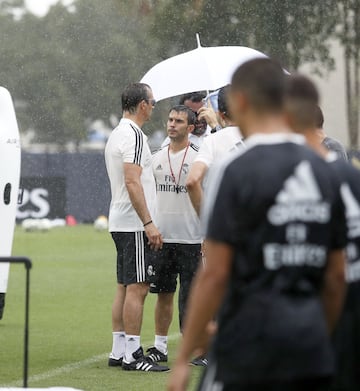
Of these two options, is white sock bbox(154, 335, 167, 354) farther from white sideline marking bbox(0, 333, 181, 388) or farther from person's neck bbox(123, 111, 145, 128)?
person's neck bbox(123, 111, 145, 128)

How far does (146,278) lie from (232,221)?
5.07m

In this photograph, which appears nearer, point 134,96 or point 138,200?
point 138,200

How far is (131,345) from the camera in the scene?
29.7 ft

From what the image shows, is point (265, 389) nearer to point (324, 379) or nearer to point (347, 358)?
point (324, 379)

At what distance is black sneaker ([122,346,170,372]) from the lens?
9023 millimetres

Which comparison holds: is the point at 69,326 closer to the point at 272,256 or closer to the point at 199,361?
the point at 199,361

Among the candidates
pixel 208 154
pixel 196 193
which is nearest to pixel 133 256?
pixel 196 193

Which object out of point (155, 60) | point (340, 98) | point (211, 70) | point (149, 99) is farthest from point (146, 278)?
point (340, 98)

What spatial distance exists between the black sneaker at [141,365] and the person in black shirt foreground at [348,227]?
432cm

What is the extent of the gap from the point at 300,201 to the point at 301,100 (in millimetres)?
583

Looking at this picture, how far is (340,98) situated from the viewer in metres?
46.8

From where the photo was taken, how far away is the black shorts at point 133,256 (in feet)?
29.6

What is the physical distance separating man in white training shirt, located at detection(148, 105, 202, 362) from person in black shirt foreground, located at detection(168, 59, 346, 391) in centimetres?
513

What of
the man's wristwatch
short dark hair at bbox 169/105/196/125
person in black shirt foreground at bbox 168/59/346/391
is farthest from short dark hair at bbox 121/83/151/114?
person in black shirt foreground at bbox 168/59/346/391
